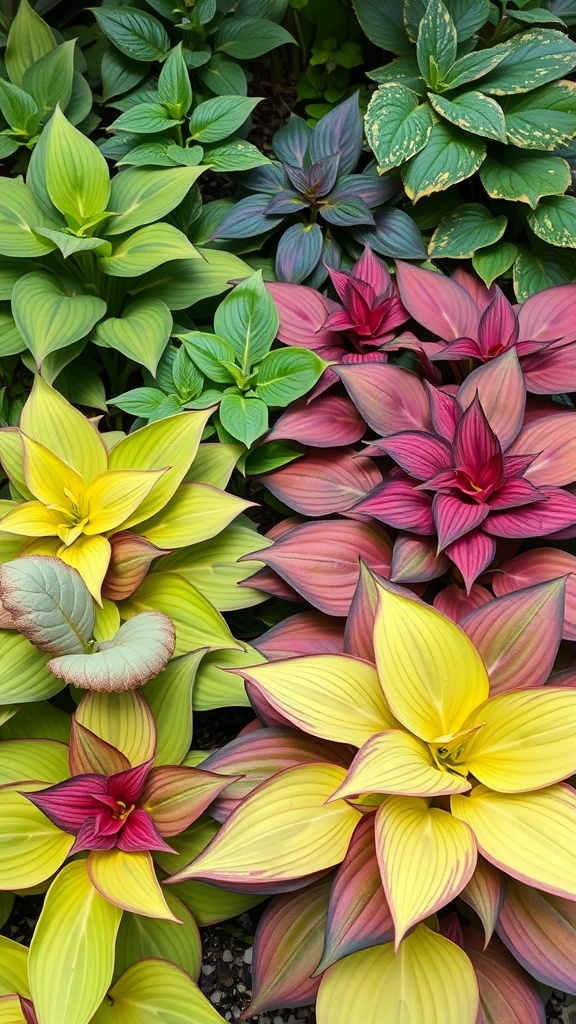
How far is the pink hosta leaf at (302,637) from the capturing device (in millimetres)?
1279

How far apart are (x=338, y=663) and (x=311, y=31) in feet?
6.01

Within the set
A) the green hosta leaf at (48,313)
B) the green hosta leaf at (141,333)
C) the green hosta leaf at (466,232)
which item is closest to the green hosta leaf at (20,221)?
the green hosta leaf at (48,313)

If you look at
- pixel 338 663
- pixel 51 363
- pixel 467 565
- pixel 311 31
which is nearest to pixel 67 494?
pixel 51 363

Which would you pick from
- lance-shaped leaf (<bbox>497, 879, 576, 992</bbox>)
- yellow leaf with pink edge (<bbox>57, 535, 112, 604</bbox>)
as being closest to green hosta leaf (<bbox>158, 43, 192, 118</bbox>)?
yellow leaf with pink edge (<bbox>57, 535, 112, 604</bbox>)

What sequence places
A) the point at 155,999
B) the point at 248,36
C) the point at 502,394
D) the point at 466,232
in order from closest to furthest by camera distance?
the point at 155,999 < the point at 502,394 < the point at 466,232 < the point at 248,36

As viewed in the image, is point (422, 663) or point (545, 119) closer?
point (422, 663)

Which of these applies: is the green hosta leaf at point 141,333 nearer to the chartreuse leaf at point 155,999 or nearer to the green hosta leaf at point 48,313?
the green hosta leaf at point 48,313

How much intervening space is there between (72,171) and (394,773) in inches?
52.7

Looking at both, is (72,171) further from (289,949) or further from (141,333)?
(289,949)

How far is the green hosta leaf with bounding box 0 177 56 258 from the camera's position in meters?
1.54

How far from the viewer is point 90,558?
1278 mm

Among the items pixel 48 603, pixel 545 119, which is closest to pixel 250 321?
pixel 48 603

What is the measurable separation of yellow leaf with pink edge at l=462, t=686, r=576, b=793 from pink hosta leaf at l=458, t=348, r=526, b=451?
50 cm

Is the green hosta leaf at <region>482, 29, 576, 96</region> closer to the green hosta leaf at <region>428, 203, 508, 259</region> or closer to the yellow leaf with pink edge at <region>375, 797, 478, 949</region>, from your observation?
the green hosta leaf at <region>428, 203, 508, 259</region>
